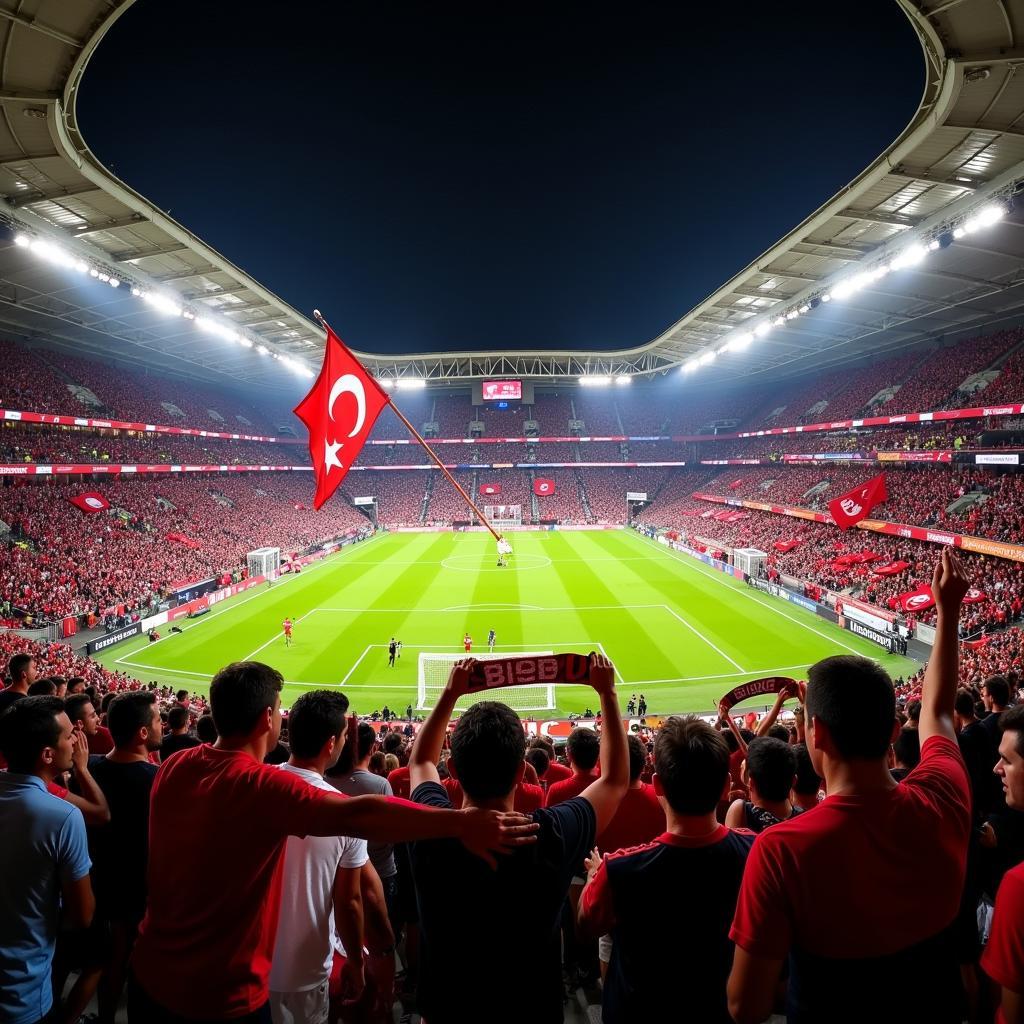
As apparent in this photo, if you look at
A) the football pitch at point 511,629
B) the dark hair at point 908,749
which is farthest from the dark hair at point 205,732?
the football pitch at point 511,629

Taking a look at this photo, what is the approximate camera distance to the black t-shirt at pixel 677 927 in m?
2.35

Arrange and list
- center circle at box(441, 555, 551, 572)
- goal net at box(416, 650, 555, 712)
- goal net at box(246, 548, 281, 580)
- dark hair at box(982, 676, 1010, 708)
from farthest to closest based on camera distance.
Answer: center circle at box(441, 555, 551, 572) < goal net at box(246, 548, 281, 580) < goal net at box(416, 650, 555, 712) < dark hair at box(982, 676, 1010, 708)


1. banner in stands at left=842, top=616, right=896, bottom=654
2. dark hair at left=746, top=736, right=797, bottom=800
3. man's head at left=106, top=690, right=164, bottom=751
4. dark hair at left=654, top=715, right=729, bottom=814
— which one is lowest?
banner in stands at left=842, top=616, right=896, bottom=654

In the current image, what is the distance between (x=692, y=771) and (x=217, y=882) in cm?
206

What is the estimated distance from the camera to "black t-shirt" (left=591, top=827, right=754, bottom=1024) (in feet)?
7.72

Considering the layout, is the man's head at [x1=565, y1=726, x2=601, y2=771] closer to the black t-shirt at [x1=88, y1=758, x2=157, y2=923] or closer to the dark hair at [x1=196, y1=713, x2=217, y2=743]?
the black t-shirt at [x1=88, y1=758, x2=157, y2=923]

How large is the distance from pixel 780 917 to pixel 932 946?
0.55m

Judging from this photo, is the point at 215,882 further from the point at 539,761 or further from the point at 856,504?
the point at 856,504

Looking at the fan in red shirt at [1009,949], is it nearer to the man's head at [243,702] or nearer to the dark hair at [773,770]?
the dark hair at [773,770]

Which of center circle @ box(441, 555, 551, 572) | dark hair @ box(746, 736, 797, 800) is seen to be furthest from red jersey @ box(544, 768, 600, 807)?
center circle @ box(441, 555, 551, 572)

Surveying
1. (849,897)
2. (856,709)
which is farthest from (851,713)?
(849,897)

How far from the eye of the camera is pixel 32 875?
2.96m

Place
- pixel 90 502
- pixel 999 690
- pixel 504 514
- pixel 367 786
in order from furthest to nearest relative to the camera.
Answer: pixel 504 514 < pixel 90 502 < pixel 999 690 < pixel 367 786

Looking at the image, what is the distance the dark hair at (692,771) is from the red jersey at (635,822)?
2.39m
